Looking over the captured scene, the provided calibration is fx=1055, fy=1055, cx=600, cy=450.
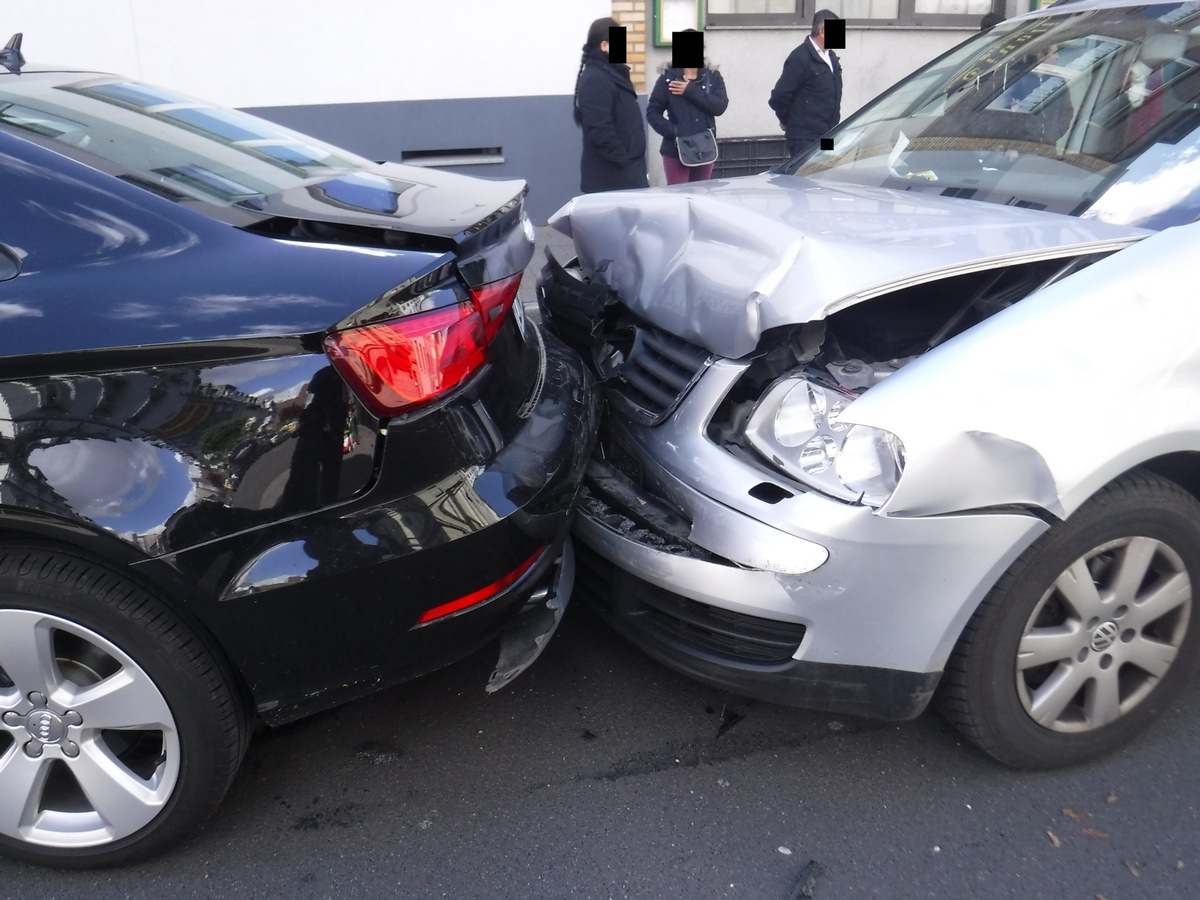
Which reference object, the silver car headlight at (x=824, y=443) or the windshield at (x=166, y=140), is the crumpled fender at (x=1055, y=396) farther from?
the windshield at (x=166, y=140)

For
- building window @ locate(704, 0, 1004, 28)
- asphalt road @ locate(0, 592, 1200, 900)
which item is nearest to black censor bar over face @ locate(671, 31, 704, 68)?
building window @ locate(704, 0, 1004, 28)

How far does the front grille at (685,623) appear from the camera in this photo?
7.74ft

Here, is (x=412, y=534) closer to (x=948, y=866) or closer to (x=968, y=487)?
(x=968, y=487)

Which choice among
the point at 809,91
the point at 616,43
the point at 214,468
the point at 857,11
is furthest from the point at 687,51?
the point at 214,468

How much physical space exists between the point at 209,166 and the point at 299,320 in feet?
2.02

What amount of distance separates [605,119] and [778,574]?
199 inches

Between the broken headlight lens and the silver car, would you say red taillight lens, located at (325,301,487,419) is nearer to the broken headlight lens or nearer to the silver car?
the silver car

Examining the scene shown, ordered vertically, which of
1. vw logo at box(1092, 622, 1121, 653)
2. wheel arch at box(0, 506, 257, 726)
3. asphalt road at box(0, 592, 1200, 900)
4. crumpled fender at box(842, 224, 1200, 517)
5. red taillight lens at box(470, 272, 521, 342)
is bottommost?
asphalt road at box(0, 592, 1200, 900)

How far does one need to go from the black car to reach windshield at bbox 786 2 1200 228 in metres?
1.61

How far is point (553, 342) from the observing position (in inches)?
112

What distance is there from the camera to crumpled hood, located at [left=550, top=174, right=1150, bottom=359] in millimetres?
2395

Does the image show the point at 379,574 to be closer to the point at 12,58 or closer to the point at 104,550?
the point at 104,550

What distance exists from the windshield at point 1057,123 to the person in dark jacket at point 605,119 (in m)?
3.04

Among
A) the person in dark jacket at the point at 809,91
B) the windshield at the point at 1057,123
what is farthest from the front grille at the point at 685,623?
A: the person in dark jacket at the point at 809,91
